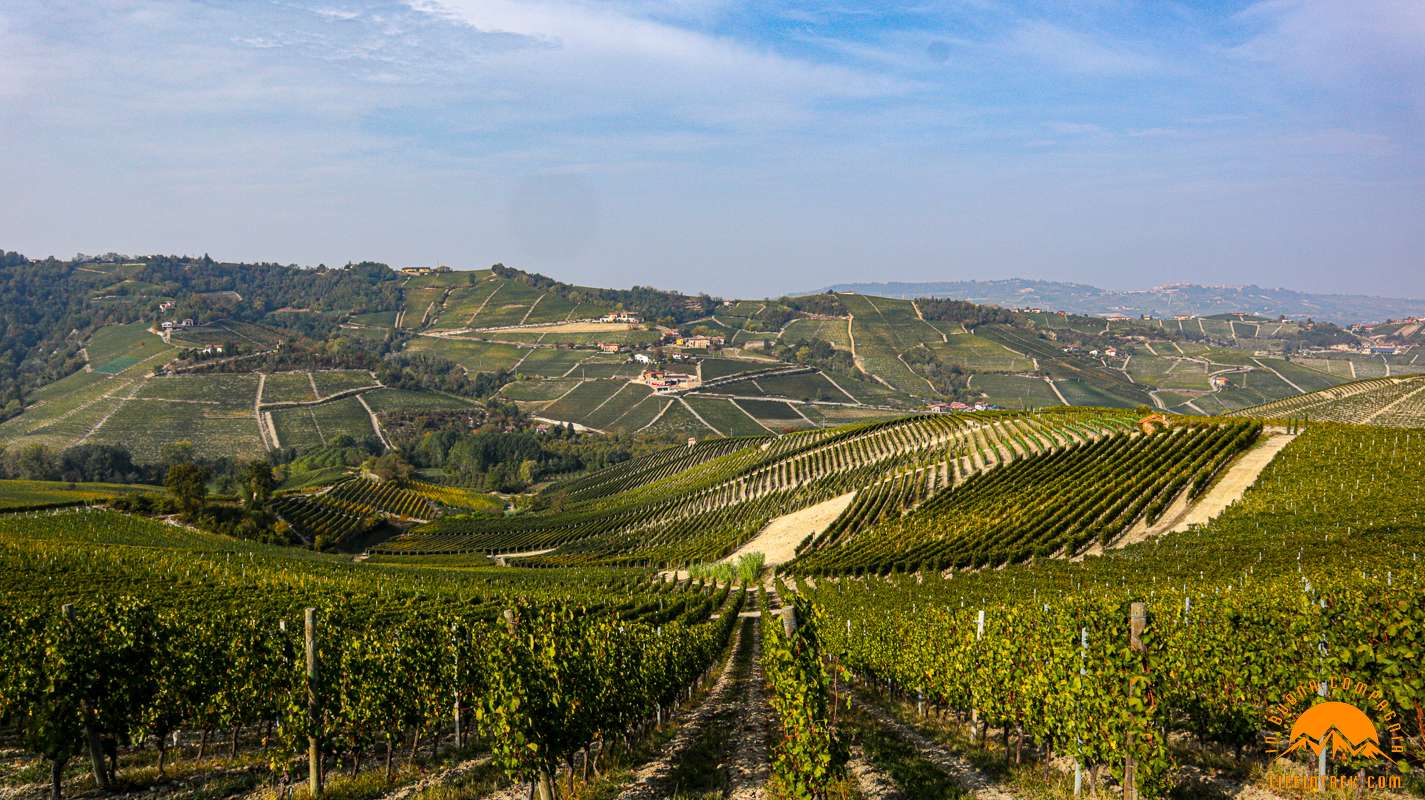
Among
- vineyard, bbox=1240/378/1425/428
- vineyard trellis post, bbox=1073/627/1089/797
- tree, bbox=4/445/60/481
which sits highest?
vineyard, bbox=1240/378/1425/428

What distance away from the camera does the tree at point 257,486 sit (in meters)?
95.6

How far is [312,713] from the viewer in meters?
14.2

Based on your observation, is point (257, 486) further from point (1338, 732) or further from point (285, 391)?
point (1338, 732)

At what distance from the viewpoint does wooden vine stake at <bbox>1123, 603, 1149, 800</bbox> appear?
11625mm

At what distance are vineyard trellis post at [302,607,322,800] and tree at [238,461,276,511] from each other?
301ft

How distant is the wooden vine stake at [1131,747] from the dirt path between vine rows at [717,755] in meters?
5.72

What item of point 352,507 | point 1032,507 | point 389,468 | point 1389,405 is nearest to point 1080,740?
point 1032,507

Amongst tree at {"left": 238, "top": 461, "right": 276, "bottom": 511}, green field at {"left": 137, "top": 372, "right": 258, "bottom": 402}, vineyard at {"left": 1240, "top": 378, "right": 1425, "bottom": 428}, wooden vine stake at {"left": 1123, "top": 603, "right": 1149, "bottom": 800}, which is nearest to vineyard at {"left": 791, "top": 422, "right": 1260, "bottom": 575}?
wooden vine stake at {"left": 1123, "top": 603, "right": 1149, "bottom": 800}

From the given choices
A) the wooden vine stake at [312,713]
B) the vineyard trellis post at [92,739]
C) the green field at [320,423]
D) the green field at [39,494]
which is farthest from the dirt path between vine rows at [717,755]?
the green field at [320,423]

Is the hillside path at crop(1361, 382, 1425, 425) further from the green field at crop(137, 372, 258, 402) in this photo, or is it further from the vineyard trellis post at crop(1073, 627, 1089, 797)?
the green field at crop(137, 372, 258, 402)

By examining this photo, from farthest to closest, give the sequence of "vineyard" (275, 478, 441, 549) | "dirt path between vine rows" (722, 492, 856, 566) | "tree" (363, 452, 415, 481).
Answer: "tree" (363, 452, 415, 481), "vineyard" (275, 478, 441, 549), "dirt path between vine rows" (722, 492, 856, 566)

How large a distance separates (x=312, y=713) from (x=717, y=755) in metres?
7.86

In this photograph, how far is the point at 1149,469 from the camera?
60.7 m

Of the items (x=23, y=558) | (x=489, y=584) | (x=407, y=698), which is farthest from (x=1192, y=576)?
(x=23, y=558)
